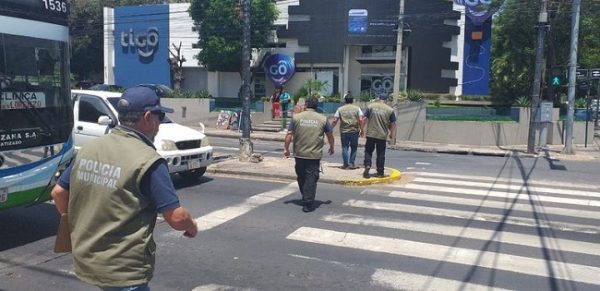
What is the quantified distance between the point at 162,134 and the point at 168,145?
1.02 ft

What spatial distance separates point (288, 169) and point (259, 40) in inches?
896

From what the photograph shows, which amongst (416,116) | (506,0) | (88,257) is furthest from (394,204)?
(506,0)

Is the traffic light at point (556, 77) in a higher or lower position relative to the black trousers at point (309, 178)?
higher

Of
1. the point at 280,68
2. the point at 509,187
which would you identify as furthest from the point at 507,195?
the point at 280,68

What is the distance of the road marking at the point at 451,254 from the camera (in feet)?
19.4

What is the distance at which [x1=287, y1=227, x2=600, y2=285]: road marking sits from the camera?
5.93m

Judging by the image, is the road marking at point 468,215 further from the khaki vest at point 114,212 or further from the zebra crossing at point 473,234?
the khaki vest at point 114,212

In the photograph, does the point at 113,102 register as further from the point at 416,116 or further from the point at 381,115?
the point at 416,116

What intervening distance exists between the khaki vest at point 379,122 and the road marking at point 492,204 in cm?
136

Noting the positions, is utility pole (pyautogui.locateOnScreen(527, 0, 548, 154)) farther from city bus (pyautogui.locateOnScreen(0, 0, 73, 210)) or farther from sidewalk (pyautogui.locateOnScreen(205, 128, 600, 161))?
city bus (pyautogui.locateOnScreen(0, 0, 73, 210))

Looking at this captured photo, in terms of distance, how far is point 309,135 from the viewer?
28.3 feet

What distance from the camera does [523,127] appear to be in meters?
23.5

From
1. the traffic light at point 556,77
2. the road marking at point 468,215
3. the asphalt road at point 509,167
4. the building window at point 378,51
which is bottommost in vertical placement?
the asphalt road at point 509,167

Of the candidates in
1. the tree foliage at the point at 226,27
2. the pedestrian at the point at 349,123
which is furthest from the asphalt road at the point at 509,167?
the tree foliage at the point at 226,27
